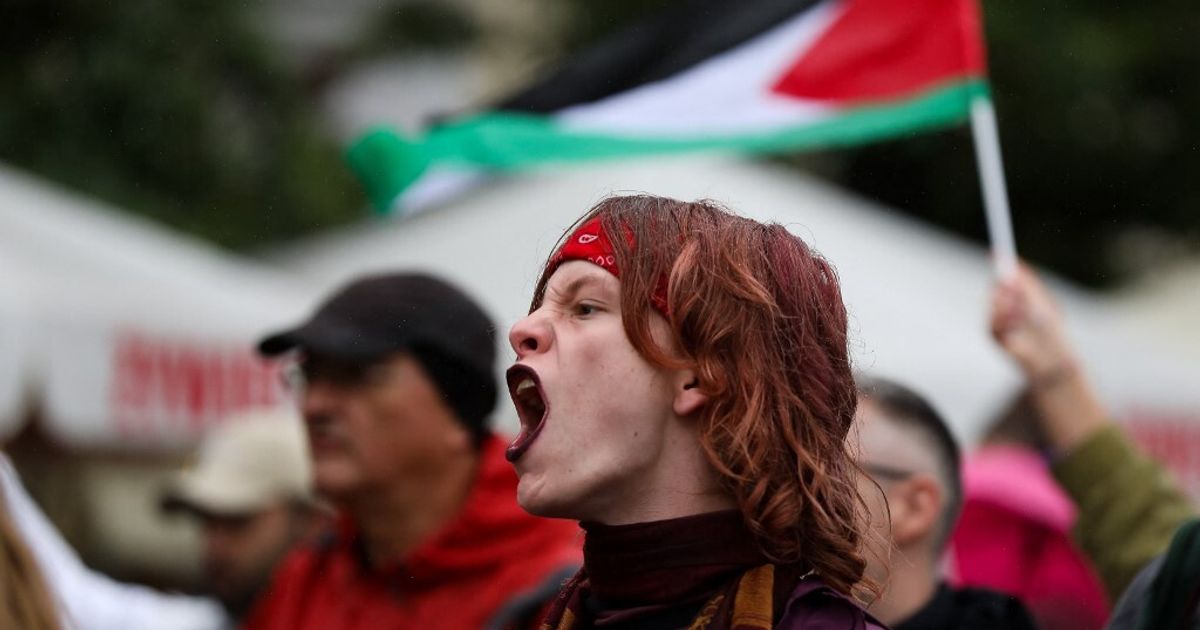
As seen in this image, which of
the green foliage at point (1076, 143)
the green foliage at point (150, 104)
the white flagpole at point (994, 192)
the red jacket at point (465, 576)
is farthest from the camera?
the green foliage at point (1076, 143)

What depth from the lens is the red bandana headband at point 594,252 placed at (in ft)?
6.09

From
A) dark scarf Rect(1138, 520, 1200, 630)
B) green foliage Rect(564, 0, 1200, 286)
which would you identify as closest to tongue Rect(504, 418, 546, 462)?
dark scarf Rect(1138, 520, 1200, 630)

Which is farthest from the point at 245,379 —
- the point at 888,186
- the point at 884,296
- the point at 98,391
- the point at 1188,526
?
the point at 888,186

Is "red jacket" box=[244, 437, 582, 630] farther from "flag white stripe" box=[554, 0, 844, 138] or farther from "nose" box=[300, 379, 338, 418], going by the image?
"flag white stripe" box=[554, 0, 844, 138]

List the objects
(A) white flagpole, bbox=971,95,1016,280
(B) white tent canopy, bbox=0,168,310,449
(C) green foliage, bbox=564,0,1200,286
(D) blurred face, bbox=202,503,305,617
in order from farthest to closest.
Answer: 1. (C) green foliage, bbox=564,0,1200,286
2. (B) white tent canopy, bbox=0,168,310,449
3. (D) blurred face, bbox=202,503,305,617
4. (A) white flagpole, bbox=971,95,1016,280

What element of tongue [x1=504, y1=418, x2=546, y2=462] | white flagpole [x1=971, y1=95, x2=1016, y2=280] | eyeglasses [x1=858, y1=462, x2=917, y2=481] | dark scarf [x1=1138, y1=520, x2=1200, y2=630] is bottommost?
eyeglasses [x1=858, y1=462, x2=917, y2=481]

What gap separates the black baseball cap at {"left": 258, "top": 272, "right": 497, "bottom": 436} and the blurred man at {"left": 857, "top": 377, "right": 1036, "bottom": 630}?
73 centimetres

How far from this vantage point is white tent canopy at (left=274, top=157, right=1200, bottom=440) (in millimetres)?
6609

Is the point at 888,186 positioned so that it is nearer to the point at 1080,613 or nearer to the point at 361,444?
the point at 1080,613

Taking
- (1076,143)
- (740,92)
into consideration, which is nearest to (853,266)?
(740,92)

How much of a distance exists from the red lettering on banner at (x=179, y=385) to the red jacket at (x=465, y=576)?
292 cm

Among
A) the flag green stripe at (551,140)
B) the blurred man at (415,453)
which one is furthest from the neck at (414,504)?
the flag green stripe at (551,140)

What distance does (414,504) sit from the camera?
3.42 metres

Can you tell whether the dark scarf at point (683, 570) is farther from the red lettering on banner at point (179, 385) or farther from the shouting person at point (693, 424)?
the red lettering on banner at point (179, 385)
